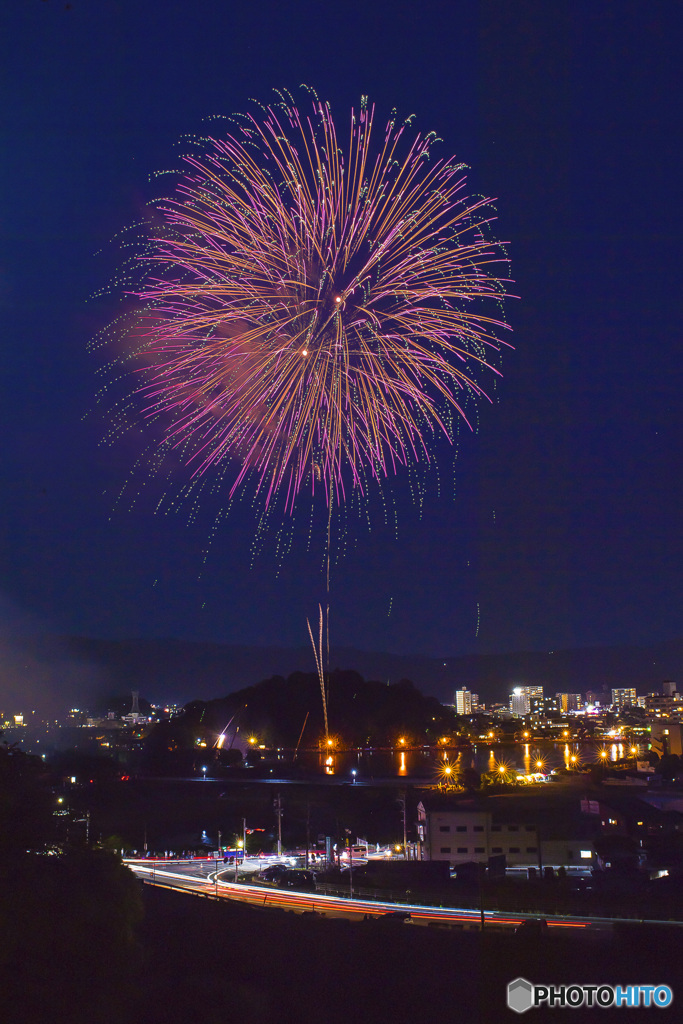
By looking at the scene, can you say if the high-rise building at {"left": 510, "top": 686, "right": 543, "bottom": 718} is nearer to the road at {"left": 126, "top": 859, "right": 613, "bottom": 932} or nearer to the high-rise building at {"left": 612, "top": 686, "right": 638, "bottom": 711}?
the high-rise building at {"left": 612, "top": 686, "right": 638, "bottom": 711}

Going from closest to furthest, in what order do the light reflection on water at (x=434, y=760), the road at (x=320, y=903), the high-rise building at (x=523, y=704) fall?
the road at (x=320, y=903) → the light reflection on water at (x=434, y=760) → the high-rise building at (x=523, y=704)

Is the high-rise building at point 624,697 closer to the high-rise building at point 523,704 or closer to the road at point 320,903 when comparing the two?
the high-rise building at point 523,704

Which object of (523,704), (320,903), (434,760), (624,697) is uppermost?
(624,697)

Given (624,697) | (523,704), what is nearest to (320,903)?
(523,704)

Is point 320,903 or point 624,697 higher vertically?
point 624,697

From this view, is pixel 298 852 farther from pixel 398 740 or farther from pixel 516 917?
pixel 398 740

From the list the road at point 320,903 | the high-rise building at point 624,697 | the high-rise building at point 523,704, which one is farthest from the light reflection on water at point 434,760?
the high-rise building at point 624,697

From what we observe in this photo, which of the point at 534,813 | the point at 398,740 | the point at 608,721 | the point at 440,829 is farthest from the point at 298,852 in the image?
the point at 608,721

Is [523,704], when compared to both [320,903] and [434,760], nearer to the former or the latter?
[434,760]
